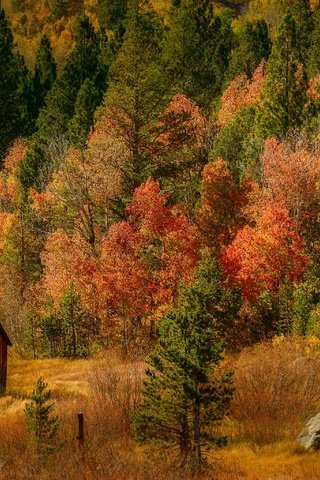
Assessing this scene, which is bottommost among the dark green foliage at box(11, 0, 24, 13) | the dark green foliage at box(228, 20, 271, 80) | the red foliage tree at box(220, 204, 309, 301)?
the red foliage tree at box(220, 204, 309, 301)

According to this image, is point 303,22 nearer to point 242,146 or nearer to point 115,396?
point 242,146

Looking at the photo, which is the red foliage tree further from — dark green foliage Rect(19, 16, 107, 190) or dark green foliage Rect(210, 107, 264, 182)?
dark green foliage Rect(19, 16, 107, 190)

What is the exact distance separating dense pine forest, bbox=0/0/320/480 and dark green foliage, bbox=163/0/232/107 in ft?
13.3

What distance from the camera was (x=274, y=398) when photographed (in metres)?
17.9

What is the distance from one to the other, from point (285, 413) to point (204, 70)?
5872 centimetres

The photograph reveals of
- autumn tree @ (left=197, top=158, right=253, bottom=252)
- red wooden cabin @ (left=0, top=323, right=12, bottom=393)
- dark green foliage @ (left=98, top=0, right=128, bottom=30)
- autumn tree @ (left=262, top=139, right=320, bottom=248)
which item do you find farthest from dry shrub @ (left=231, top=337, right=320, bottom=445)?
dark green foliage @ (left=98, top=0, right=128, bottom=30)

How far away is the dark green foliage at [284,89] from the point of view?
4803 centimetres

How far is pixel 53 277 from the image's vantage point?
39312mm

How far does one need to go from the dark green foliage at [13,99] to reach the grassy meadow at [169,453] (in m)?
66.0

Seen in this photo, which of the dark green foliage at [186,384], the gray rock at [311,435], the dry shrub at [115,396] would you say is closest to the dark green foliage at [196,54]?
the dry shrub at [115,396]

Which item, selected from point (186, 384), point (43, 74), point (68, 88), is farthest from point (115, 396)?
point (43, 74)

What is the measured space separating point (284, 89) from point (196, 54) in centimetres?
2567

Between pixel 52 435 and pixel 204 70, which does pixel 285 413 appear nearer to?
pixel 52 435

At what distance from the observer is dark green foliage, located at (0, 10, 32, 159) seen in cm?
8444
